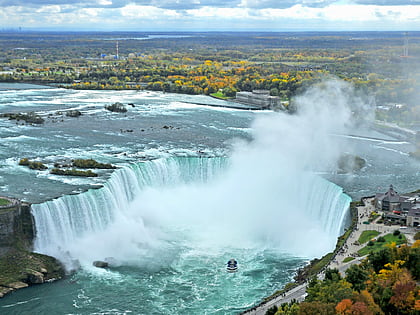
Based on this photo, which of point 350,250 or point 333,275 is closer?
point 333,275

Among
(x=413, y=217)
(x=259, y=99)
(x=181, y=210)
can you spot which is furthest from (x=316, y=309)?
(x=259, y=99)

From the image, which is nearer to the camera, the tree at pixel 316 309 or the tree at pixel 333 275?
the tree at pixel 316 309

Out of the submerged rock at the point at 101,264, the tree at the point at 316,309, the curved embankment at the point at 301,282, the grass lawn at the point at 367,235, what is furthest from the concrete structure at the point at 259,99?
the tree at the point at 316,309

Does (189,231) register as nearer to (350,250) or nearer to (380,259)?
(350,250)

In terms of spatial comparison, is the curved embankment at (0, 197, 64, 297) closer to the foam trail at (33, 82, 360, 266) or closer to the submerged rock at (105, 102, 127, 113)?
the foam trail at (33, 82, 360, 266)

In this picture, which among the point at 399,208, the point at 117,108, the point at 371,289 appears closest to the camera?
the point at 371,289

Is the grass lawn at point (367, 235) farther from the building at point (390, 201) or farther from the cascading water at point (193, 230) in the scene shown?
the building at point (390, 201)
